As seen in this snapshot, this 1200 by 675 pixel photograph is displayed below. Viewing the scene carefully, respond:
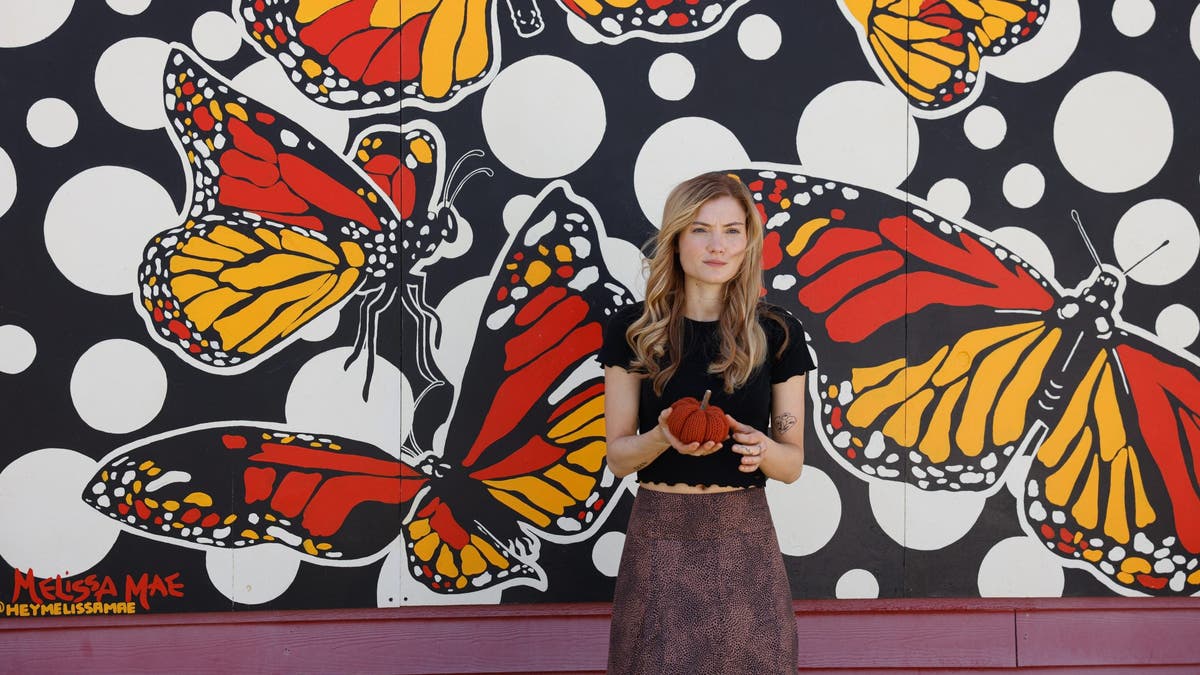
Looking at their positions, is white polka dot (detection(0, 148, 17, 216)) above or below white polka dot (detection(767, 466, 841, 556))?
above

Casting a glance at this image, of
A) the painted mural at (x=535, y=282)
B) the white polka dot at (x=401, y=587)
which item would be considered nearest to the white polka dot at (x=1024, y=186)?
the painted mural at (x=535, y=282)

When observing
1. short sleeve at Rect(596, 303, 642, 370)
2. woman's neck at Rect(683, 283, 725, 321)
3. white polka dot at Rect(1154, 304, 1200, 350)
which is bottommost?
white polka dot at Rect(1154, 304, 1200, 350)

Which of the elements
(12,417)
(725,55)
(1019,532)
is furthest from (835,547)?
(12,417)

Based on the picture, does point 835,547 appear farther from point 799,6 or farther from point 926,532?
point 799,6

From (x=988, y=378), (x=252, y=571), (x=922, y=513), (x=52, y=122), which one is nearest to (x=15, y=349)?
(x=52, y=122)

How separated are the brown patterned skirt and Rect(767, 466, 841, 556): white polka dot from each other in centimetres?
94

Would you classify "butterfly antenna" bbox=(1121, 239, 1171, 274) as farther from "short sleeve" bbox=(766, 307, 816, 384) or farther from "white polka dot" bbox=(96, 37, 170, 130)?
"white polka dot" bbox=(96, 37, 170, 130)

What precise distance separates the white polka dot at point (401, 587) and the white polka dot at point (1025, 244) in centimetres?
210

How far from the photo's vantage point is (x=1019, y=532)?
315cm

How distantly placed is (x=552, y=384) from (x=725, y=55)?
121 centimetres

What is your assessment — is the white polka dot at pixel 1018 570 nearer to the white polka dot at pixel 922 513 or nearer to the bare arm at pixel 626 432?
the white polka dot at pixel 922 513

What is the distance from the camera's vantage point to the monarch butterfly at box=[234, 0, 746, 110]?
9.77 ft

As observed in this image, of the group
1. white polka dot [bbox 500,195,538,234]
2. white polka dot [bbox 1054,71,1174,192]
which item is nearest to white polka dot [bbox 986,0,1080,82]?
white polka dot [bbox 1054,71,1174,192]

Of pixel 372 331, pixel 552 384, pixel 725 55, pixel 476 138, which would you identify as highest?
pixel 725 55
